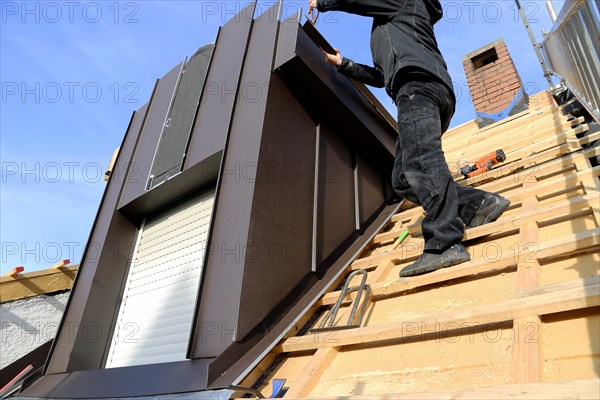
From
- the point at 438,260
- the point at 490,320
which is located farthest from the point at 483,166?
the point at 490,320

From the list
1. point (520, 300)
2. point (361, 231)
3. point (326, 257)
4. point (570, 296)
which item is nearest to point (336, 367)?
point (520, 300)

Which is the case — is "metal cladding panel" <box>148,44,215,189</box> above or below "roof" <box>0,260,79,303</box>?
above

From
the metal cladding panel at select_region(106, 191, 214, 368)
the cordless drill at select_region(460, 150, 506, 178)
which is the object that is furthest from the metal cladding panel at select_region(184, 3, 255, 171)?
the cordless drill at select_region(460, 150, 506, 178)

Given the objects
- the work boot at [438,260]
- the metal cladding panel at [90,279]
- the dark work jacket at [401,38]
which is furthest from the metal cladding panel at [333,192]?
the metal cladding panel at [90,279]

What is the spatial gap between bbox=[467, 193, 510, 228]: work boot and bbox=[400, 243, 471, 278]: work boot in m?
0.43

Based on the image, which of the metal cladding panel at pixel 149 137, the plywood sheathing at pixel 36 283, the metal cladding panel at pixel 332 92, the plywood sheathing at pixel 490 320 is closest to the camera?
the plywood sheathing at pixel 490 320

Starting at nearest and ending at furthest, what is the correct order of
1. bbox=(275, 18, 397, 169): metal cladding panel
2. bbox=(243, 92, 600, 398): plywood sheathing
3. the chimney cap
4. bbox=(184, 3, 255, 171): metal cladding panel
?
bbox=(243, 92, 600, 398): plywood sheathing
bbox=(275, 18, 397, 169): metal cladding panel
bbox=(184, 3, 255, 171): metal cladding panel
the chimney cap

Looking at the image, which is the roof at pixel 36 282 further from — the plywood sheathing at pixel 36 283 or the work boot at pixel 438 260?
the work boot at pixel 438 260

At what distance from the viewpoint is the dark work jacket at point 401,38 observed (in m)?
2.96

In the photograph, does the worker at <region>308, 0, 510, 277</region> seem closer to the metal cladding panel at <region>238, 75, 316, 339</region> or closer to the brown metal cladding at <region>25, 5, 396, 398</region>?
the brown metal cladding at <region>25, 5, 396, 398</region>

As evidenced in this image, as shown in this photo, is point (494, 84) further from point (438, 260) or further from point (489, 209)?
point (438, 260)

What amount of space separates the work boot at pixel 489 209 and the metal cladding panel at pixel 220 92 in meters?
2.01

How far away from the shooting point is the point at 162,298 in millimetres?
3648

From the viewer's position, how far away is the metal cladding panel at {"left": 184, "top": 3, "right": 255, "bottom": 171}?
3707mm
